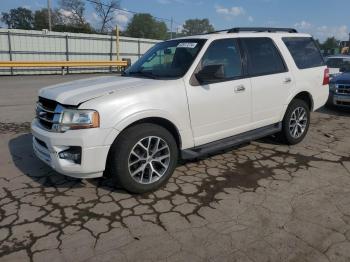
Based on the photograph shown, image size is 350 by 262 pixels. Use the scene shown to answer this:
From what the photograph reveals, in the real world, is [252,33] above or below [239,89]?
above

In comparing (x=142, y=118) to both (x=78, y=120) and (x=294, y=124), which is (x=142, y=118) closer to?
(x=78, y=120)

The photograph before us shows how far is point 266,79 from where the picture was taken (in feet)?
17.0

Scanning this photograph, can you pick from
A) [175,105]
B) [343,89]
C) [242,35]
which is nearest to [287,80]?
[242,35]

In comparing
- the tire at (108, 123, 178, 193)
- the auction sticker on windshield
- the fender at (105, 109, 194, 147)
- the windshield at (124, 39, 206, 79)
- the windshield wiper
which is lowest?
the tire at (108, 123, 178, 193)

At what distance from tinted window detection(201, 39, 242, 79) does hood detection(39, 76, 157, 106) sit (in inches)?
34.1

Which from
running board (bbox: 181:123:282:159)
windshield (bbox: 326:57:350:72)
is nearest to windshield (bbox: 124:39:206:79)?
running board (bbox: 181:123:282:159)

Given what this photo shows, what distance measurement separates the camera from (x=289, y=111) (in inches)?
226

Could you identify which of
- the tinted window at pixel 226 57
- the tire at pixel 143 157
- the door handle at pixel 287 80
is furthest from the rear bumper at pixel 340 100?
the tire at pixel 143 157

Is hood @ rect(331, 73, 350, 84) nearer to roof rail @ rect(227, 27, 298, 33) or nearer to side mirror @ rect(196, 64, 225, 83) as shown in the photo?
roof rail @ rect(227, 27, 298, 33)

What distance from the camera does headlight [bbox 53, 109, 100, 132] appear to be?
142 inches

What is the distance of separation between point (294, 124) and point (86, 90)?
3659 millimetres

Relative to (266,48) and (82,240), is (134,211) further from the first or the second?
(266,48)

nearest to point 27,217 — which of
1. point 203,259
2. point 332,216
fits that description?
point 203,259

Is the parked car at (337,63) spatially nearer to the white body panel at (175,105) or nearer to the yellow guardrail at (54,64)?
the white body panel at (175,105)
